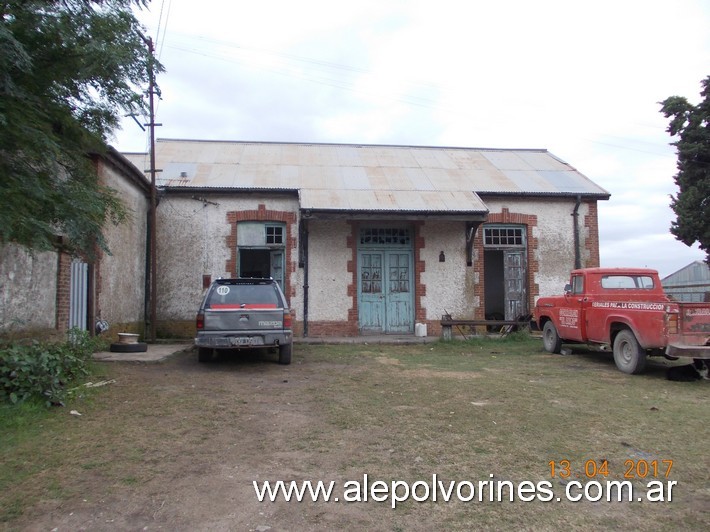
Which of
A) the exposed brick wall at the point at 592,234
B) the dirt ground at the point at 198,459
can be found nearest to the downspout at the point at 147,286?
the dirt ground at the point at 198,459

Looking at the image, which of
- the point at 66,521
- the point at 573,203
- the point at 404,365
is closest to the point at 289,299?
the point at 404,365

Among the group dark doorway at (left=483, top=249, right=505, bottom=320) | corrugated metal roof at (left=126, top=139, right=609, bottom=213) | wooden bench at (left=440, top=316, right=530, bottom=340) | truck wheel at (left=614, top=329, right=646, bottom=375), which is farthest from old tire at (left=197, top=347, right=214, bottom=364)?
dark doorway at (left=483, top=249, right=505, bottom=320)

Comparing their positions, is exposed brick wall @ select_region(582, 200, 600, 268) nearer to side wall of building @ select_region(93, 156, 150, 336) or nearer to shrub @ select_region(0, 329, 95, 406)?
side wall of building @ select_region(93, 156, 150, 336)

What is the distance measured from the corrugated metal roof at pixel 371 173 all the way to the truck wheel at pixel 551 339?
11.7 ft

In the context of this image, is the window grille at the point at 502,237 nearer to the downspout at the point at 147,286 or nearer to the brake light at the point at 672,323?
the brake light at the point at 672,323

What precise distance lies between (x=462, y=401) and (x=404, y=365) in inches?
129

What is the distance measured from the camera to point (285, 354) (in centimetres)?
955

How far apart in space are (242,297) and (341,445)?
16.6 ft

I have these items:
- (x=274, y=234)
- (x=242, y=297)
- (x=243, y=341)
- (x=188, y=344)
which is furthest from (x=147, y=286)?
(x=243, y=341)

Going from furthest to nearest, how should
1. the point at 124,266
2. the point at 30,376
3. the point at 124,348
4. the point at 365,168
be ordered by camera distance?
1. the point at 365,168
2. the point at 124,266
3. the point at 124,348
4. the point at 30,376

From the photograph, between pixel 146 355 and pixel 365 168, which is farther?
pixel 365 168

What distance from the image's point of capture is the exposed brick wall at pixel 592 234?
15.3 meters

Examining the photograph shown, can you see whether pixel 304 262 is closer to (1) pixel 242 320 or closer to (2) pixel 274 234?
(2) pixel 274 234

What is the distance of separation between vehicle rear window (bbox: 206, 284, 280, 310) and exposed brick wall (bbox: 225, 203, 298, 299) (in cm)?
468
